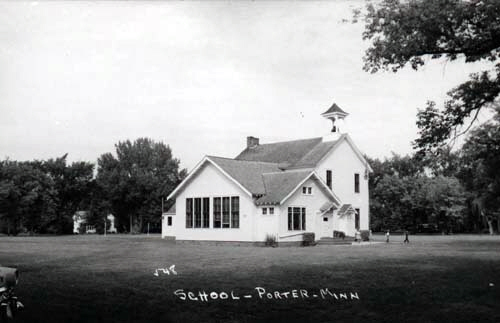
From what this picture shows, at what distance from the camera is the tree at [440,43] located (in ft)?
46.9

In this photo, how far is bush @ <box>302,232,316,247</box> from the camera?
34.0 m

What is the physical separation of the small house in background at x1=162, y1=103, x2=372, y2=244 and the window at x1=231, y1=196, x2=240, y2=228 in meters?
0.07

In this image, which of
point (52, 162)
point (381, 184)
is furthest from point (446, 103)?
point (52, 162)

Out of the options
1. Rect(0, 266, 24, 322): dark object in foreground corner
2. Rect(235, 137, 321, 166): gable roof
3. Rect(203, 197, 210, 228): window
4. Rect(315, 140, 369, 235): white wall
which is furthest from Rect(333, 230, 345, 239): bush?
Rect(0, 266, 24, 322): dark object in foreground corner

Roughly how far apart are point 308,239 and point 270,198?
364 cm

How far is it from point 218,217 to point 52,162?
1733 inches

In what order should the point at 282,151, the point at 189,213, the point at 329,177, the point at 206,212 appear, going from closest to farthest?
1. the point at 206,212
2. the point at 189,213
3. the point at 329,177
4. the point at 282,151

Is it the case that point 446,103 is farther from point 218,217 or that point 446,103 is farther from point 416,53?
point 218,217

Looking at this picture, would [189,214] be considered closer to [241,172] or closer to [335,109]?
[241,172]

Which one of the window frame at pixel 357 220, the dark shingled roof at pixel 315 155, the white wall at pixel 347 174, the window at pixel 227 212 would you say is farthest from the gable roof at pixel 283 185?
the window frame at pixel 357 220

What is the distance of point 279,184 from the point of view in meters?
35.2

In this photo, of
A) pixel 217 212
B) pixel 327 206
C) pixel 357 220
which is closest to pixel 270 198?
pixel 217 212

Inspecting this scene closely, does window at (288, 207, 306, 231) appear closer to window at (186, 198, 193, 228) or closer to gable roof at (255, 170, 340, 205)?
gable roof at (255, 170, 340, 205)

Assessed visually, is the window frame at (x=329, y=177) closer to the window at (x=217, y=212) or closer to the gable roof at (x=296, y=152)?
the gable roof at (x=296, y=152)
